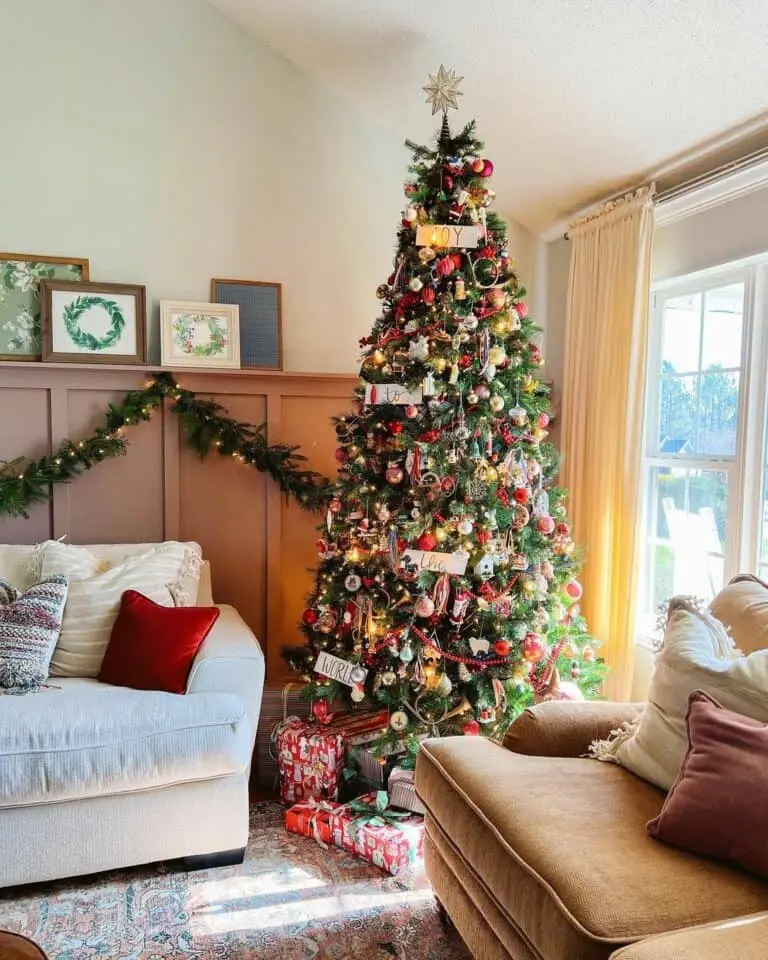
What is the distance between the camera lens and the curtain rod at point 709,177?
2314mm

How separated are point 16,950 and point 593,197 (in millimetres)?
3207

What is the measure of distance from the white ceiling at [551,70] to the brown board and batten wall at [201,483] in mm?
1262

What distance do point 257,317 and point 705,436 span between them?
2.02m

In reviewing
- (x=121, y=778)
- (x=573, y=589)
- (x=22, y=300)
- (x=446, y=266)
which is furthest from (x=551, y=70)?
(x=121, y=778)

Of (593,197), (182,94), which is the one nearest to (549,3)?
(593,197)

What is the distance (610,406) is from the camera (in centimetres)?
293

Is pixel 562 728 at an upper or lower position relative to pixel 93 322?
lower

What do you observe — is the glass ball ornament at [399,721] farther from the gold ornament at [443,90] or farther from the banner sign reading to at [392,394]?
the gold ornament at [443,90]

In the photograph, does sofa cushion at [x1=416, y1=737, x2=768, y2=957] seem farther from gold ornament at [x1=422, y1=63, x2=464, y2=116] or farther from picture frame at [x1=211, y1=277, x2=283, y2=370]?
gold ornament at [x1=422, y1=63, x2=464, y2=116]

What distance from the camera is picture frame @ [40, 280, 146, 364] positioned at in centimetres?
305

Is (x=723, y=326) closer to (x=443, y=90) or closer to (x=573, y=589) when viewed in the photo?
(x=573, y=589)

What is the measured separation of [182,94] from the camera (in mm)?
3203

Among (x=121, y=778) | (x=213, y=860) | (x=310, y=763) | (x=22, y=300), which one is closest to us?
(x=121, y=778)

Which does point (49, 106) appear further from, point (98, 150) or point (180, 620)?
point (180, 620)
